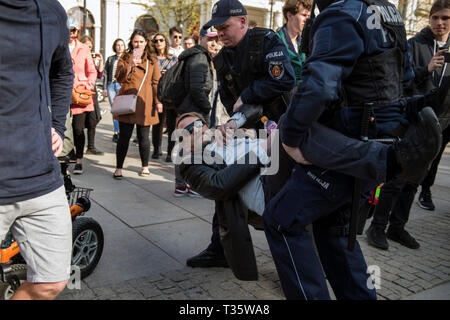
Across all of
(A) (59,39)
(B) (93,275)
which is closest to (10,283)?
(B) (93,275)

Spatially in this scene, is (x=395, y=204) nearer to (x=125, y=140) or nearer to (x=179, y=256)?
(x=179, y=256)

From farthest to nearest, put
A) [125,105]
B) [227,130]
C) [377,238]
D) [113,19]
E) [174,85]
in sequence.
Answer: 1. [113,19]
2. [125,105]
3. [174,85]
4. [377,238]
5. [227,130]

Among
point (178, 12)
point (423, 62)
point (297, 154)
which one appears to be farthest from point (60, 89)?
point (178, 12)

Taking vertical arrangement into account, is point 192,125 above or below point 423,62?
below

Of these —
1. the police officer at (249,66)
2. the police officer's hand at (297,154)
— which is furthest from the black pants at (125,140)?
the police officer's hand at (297,154)

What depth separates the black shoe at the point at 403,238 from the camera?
4.12 m

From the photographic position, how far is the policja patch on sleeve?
3.06m

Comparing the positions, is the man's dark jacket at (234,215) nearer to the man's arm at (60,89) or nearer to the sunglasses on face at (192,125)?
the sunglasses on face at (192,125)

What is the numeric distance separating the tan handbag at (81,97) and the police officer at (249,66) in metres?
3.40

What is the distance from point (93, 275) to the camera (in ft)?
10.3

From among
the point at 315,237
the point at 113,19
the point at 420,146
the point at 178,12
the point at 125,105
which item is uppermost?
the point at 178,12

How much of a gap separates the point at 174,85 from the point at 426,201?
3645 mm

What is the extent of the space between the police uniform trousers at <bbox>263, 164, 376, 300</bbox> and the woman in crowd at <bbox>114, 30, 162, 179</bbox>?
13.4 feet

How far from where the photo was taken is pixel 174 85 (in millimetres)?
5270
